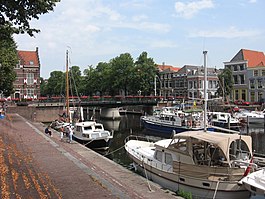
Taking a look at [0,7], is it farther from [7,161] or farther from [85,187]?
[7,161]

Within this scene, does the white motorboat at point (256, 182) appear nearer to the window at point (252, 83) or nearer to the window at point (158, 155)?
the window at point (158, 155)

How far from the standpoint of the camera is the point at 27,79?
79688mm

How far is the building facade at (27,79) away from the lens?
78.1 m

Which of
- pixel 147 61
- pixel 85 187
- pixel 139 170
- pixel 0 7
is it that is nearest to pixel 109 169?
pixel 139 170

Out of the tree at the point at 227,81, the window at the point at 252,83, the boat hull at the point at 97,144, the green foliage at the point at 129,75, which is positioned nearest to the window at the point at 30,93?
the green foliage at the point at 129,75

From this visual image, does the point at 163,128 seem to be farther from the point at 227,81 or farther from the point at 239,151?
the point at 227,81

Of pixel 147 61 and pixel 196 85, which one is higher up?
pixel 147 61

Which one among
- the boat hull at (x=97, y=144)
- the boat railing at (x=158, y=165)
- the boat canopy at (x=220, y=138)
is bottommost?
the boat hull at (x=97, y=144)

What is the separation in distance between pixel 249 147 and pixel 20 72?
241 ft

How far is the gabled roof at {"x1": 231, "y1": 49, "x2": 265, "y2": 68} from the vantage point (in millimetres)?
79875

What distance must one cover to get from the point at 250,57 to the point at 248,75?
6567 mm

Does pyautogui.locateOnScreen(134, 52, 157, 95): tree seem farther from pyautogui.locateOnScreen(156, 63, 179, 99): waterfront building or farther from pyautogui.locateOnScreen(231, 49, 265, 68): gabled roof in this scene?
pyautogui.locateOnScreen(231, 49, 265, 68): gabled roof

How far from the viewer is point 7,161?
16297mm

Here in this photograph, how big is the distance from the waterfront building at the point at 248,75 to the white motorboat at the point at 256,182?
2566 inches
